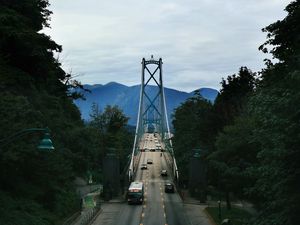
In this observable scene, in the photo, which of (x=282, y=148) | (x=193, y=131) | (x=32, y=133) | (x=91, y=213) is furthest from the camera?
(x=193, y=131)

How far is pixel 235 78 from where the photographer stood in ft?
206

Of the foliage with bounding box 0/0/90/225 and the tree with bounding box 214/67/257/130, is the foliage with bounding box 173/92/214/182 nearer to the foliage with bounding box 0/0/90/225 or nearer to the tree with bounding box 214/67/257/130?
the tree with bounding box 214/67/257/130

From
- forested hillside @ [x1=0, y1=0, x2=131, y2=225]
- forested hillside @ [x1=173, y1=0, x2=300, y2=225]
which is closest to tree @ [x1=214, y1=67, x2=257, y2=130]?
forested hillside @ [x1=173, y1=0, x2=300, y2=225]

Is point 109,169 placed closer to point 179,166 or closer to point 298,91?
point 179,166

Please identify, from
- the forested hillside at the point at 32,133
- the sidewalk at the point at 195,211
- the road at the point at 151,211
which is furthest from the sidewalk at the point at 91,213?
the sidewalk at the point at 195,211

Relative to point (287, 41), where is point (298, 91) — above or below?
below

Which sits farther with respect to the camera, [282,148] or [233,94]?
[233,94]

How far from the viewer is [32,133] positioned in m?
34.2

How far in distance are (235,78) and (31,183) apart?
108ft

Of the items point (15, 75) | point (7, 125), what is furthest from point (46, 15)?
point (7, 125)

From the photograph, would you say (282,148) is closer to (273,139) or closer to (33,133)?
(273,139)

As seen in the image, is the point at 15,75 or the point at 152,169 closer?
the point at 15,75

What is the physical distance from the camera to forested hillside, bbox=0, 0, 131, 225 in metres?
31.1

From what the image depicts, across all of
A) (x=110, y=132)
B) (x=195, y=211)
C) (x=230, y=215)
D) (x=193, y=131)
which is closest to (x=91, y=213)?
(x=195, y=211)
